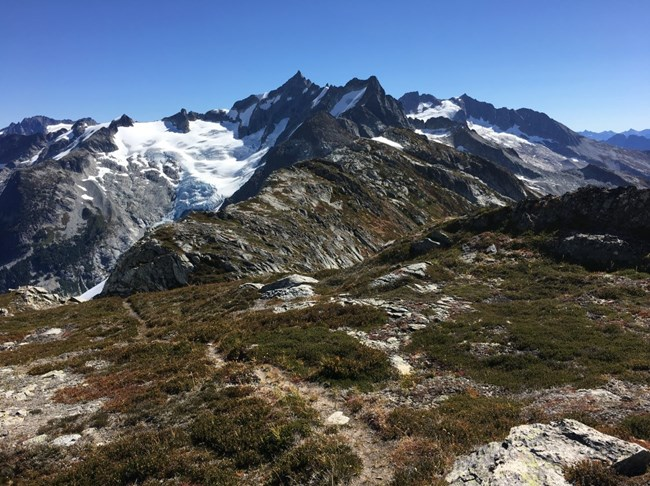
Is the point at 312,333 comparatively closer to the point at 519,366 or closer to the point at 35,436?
the point at 519,366

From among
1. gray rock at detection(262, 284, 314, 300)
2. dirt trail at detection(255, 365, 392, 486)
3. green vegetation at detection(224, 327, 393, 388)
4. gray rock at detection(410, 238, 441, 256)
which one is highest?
gray rock at detection(410, 238, 441, 256)

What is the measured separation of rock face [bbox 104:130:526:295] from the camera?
72.4 metres

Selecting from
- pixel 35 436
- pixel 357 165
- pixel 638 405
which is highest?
pixel 357 165

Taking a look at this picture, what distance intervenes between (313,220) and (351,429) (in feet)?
297

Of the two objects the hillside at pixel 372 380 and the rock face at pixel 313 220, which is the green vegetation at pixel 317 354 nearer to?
the hillside at pixel 372 380

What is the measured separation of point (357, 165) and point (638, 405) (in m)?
148

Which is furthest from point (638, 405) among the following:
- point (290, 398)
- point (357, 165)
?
point (357, 165)

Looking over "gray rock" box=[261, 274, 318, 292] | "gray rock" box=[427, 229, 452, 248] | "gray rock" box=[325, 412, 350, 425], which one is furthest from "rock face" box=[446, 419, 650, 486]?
"gray rock" box=[427, 229, 452, 248]

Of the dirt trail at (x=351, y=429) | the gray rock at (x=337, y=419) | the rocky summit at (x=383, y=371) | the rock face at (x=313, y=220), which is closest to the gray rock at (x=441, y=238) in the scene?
the rocky summit at (x=383, y=371)

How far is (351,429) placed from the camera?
1563cm

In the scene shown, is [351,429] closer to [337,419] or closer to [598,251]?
[337,419]

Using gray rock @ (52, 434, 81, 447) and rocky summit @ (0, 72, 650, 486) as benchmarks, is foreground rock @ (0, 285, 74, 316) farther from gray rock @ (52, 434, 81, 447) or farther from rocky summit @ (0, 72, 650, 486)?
gray rock @ (52, 434, 81, 447)

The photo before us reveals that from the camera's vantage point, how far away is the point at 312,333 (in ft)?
88.9

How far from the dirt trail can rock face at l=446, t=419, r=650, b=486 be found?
241 centimetres
